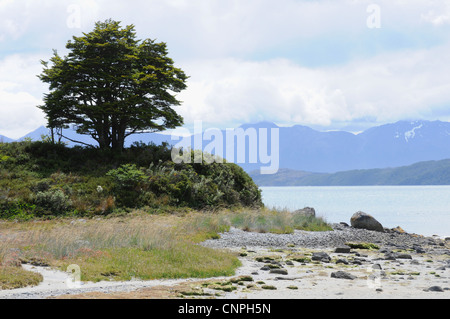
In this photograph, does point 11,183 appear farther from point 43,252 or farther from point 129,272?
point 129,272

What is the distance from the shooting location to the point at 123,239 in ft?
47.6

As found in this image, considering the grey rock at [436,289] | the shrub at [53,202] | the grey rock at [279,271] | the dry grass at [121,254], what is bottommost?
the grey rock at [279,271]

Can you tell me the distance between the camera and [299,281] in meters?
10.3

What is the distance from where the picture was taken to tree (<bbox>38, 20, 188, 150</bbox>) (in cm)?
3097

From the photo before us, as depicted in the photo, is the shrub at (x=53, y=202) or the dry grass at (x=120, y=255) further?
the shrub at (x=53, y=202)

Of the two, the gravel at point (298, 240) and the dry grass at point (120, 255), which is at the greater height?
the dry grass at point (120, 255)

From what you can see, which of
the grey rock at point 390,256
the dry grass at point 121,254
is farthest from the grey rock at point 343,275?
the grey rock at point 390,256

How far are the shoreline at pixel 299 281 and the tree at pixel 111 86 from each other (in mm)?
17220

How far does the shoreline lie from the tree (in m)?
17.2

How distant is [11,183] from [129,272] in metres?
17.5

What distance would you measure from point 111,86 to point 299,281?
2519cm

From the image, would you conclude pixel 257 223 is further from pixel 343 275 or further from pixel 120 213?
pixel 343 275

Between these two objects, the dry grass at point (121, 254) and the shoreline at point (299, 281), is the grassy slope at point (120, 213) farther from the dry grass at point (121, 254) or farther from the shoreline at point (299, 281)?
the shoreline at point (299, 281)

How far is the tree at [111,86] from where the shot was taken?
102 feet
